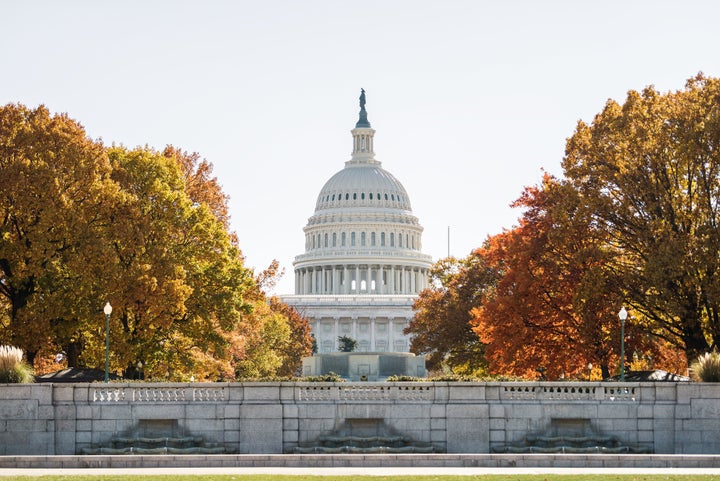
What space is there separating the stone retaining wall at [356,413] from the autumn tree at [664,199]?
472 inches

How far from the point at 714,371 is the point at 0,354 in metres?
23.0

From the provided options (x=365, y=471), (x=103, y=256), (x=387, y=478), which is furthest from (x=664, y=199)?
(x=387, y=478)

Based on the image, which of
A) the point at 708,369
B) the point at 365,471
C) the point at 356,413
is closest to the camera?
the point at 365,471

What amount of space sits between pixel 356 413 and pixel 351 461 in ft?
20.4

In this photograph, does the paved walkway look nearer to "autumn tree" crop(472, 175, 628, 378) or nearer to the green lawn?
the green lawn

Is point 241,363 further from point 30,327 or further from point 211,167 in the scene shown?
point 30,327

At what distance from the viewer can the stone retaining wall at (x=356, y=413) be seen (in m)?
44.5

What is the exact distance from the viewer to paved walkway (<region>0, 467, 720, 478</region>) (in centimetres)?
3581

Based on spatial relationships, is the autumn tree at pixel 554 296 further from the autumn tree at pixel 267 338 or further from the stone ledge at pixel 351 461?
the stone ledge at pixel 351 461

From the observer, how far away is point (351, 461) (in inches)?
1533

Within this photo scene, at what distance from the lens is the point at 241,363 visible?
292ft

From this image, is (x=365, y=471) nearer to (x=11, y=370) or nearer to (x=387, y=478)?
(x=387, y=478)

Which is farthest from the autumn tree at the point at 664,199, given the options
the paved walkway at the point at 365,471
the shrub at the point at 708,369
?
the paved walkway at the point at 365,471

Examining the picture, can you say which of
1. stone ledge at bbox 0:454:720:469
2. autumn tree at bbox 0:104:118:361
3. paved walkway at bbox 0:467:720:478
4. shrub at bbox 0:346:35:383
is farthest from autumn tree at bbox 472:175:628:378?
shrub at bbox 0:346:35:383
